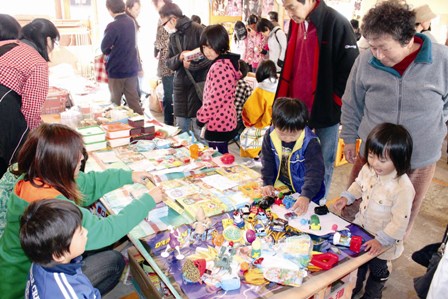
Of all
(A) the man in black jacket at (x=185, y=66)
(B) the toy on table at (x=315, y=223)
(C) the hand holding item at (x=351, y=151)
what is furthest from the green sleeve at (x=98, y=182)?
(A) the man in black jacket at (x=185, y=66)

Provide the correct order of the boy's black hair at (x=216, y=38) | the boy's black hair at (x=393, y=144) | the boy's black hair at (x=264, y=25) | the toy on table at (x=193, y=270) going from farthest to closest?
1. the boy's black hair at (x=264, y=25)
2. the boy's black hair at (x=216, y=38)
3. the boy's black hair at (x=393, y=144)
4. the toy on table at (x=193, y=270)

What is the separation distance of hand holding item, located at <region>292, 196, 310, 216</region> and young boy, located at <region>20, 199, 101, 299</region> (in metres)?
0.91

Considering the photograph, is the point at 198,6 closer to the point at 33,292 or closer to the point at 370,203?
the point at 370,203

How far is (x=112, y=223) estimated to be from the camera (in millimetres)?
1365

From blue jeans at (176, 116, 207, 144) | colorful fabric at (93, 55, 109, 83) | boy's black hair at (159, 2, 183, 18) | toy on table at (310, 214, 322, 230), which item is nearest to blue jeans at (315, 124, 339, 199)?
toy on table at (310, 214, 322, 230)

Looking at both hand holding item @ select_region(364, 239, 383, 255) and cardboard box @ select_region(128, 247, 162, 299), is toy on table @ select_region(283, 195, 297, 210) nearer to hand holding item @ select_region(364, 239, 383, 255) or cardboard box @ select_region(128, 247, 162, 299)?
hand holding item @ select_region(364, 239, 383, 255)

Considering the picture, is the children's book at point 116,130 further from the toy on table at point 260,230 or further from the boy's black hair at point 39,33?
the toy on table at point 260,230

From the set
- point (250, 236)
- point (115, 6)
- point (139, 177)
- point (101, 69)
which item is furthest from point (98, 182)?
point (101, 69)

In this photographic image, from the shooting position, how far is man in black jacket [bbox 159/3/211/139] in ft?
10.3

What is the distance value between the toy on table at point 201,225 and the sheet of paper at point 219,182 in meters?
0.31

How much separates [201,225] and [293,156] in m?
0.67

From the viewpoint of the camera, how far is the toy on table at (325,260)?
1300mm

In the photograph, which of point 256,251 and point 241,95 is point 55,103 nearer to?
point 241,95

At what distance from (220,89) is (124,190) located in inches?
44.5
